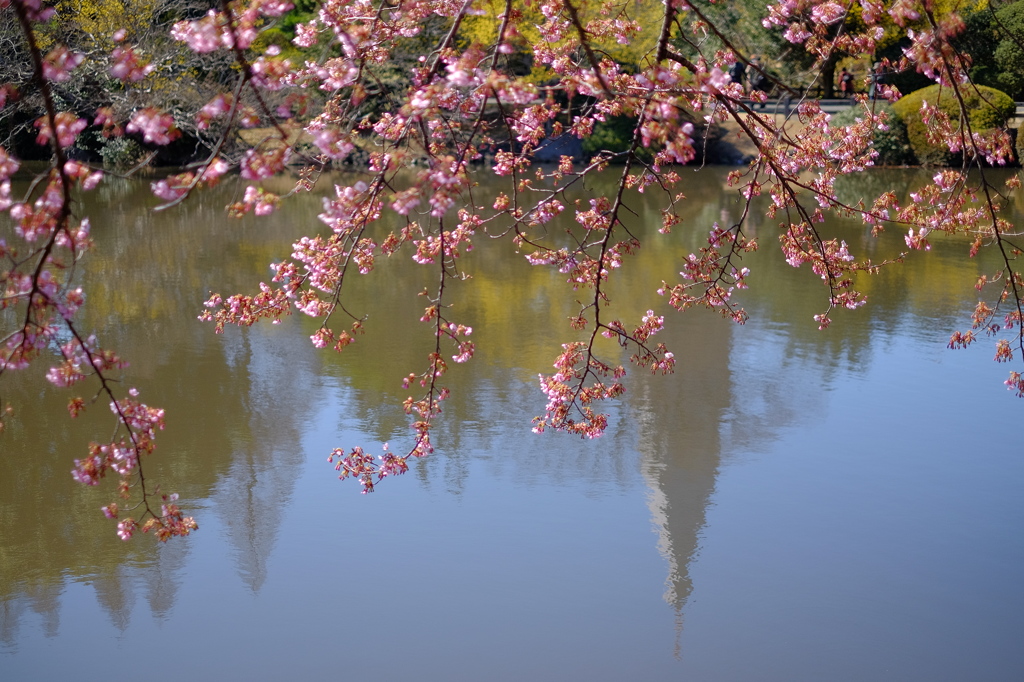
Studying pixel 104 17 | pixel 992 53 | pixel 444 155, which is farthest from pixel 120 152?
pixel 992 53

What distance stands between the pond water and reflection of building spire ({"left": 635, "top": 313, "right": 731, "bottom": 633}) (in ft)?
0.06

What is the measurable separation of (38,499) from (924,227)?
397cm

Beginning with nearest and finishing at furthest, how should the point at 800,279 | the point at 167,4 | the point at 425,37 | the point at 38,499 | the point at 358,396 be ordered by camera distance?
1. the point at 38,499
2. the point at 358,396
3. the point at 800,279
4. the point at 167,4
5. the point at 425,37

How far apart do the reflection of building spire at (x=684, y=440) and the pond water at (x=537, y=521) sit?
0.02 meters

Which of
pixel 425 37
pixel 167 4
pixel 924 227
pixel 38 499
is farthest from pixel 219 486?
pixel 425 37

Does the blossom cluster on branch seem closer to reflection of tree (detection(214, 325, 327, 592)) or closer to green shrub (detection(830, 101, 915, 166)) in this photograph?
reflection of tree (detection(214, 325, 327, 592))

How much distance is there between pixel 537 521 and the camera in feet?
14.8

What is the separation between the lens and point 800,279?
902 centimetres

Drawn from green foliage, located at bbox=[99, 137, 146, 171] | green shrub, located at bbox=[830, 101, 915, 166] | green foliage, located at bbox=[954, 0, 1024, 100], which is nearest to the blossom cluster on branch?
green foliage, located at bbox=[99, 137, 146, 171]

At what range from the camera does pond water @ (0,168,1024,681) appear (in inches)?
141

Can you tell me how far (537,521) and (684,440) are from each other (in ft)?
4.07

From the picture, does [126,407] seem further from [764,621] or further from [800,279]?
[800,279]

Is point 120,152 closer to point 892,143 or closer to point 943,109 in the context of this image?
point 892,143

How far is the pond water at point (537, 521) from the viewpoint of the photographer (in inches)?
141
